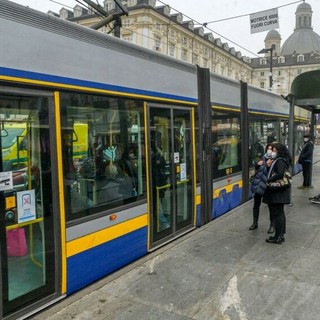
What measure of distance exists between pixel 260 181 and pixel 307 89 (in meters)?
3.77

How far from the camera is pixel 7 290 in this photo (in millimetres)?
3248

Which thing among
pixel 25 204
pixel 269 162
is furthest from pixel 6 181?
pixel 269 162

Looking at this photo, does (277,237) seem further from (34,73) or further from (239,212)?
(34,73)

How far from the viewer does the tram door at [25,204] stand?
3.23 m

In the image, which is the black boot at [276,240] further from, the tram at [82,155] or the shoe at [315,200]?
the shoe at [315,200]

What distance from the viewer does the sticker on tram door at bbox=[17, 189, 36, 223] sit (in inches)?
132

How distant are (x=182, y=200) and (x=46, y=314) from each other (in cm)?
296

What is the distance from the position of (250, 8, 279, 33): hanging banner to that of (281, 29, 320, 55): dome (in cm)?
11038

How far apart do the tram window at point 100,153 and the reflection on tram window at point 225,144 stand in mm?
2492

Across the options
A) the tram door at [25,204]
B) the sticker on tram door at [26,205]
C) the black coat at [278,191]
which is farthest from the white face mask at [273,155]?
the sticker on tram door at [26,205]

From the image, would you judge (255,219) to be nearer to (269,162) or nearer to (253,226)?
(253,226)

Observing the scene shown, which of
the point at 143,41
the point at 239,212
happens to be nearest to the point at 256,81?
the point at 143,41

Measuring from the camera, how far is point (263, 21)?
1075 cm

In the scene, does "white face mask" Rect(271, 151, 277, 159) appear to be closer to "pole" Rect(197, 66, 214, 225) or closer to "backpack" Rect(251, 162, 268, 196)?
"backpack" Rect(251, 162, 268, 196)
